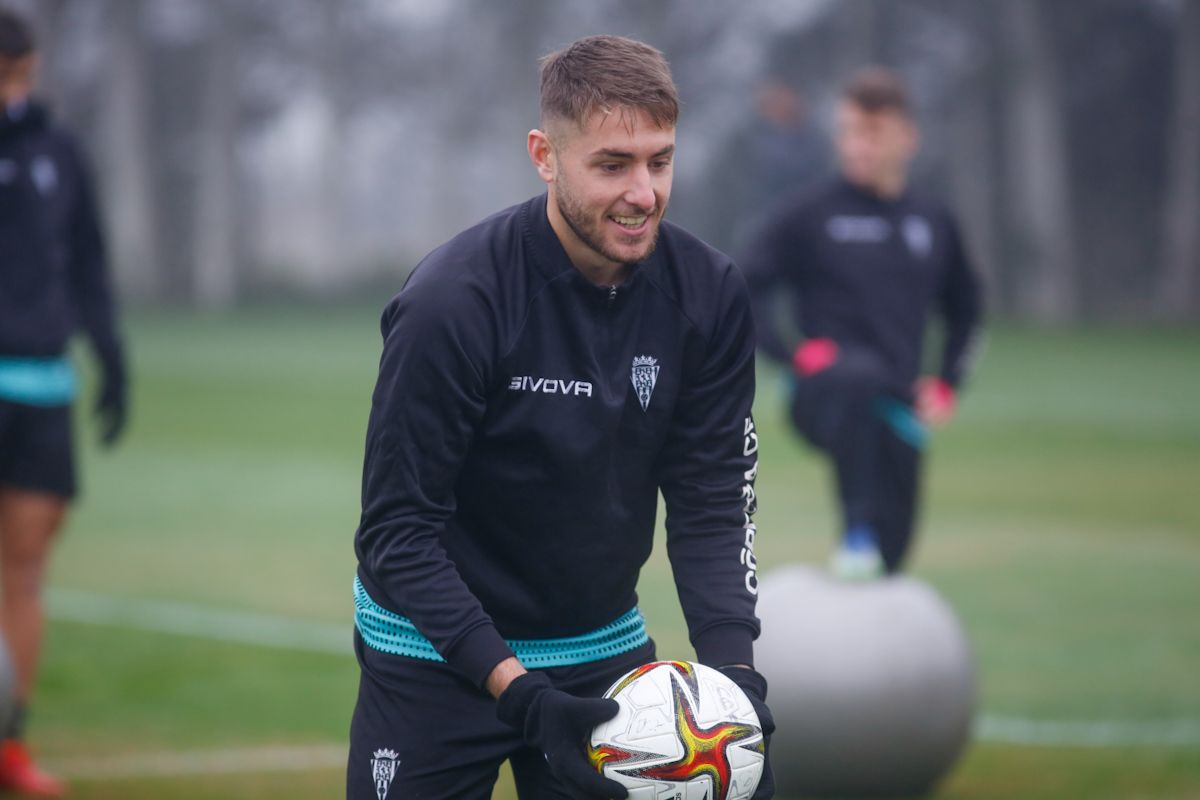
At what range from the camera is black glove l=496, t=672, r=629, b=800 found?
3639 millimetres

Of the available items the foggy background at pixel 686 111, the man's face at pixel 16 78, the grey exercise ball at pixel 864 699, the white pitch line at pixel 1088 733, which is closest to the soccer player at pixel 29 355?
the man's face at pixel 16 78

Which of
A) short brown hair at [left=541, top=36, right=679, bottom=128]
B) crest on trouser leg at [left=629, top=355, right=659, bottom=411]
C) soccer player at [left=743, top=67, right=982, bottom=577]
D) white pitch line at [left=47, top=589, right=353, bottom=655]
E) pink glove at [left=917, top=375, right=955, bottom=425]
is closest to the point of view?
short brown hair at [left=541, top=36, right=679, bottom=128]

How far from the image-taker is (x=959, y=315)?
370 inches

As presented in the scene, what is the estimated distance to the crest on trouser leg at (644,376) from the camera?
407 centimetres

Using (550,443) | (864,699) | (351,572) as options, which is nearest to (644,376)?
(550,443)

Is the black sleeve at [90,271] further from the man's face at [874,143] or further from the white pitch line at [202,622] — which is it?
the man's face at [874,143]

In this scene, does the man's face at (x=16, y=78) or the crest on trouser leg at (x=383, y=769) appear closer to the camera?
the crest on trouser leg at (x=383, y=769)

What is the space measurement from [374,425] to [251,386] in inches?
797

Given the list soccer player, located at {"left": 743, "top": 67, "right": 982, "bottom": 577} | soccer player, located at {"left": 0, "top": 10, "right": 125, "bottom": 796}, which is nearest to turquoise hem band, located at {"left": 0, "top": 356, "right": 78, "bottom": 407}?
soccer player, located at {"left": 0, "top": 10, "right": 125, "bottom": 796}

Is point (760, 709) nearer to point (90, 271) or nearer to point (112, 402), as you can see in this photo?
point (90, 271)

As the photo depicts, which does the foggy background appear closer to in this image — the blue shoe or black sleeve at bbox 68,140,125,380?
the blue shoe

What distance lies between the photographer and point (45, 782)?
682 centimetres

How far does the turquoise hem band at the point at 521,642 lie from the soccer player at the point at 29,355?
10.3ft

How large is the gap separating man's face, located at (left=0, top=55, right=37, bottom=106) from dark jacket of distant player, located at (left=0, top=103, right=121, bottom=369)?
0.07 metres
